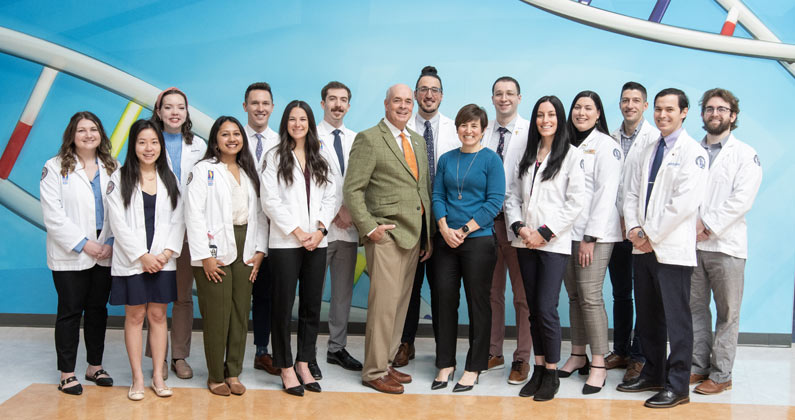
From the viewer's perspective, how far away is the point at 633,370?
3.86 meters

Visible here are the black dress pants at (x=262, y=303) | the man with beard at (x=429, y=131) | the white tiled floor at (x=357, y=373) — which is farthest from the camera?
the man with beard at (x=429, y=131)

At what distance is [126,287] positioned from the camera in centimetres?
338

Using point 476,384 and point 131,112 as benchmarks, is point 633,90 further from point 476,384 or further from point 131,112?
point 131,112

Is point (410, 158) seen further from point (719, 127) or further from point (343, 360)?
point (719, 127)

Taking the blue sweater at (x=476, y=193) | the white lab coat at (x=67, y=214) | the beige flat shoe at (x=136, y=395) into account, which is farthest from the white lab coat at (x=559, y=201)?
the white lab coat at (x=67, y=214)

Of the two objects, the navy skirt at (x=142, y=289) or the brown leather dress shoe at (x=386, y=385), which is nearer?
the navy skirt at (x=142, y=289)

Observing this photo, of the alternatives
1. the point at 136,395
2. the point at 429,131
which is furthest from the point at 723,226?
the point at 136,395

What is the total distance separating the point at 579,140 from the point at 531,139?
32cm

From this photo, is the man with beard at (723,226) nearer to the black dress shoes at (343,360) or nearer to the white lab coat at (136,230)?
the black dress shoes at (343,360)

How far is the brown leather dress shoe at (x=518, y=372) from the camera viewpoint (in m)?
3.80

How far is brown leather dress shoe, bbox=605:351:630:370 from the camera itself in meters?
4.09

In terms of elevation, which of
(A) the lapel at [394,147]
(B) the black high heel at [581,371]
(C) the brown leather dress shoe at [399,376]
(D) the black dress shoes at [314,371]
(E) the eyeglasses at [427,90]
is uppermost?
(E) the eyeglasses at [427,90]

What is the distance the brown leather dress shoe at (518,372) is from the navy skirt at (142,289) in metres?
2.08

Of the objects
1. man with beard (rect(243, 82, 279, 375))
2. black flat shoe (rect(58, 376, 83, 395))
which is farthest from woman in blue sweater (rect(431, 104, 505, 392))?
black flat shoe (rect(58, 376, 83, 395))
